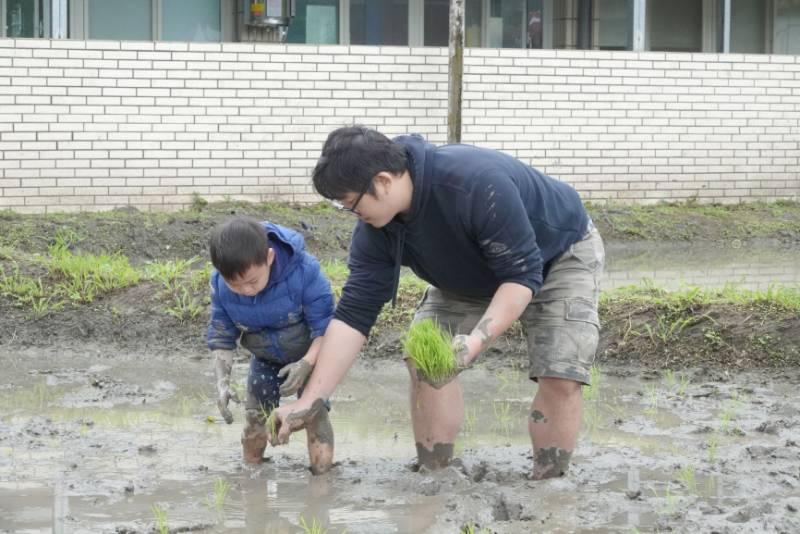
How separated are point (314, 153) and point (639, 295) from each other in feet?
18.5

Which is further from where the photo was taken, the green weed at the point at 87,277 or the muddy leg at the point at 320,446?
the green weed at the point at 87,277

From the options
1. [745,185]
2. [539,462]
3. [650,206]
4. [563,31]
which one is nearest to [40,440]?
[539,462]

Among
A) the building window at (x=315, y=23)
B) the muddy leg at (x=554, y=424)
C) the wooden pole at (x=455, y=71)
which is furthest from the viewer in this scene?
the building window at (x=315, y=23)

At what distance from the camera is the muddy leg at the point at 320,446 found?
4828mm

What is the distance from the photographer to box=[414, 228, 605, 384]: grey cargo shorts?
448 cm

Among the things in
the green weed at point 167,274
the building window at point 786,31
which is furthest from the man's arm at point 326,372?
the building window at point 786,31

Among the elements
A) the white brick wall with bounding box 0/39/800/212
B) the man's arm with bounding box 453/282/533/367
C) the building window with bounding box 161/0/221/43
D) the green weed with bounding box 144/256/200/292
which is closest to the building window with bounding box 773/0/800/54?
the white brick wall with bounding box 0/39/800/212

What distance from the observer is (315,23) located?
1441 cm

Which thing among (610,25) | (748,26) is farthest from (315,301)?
(748,26)

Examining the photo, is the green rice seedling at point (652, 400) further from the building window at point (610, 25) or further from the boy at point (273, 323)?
the building window at point (610, 25)

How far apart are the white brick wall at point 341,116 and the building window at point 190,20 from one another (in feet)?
6.05

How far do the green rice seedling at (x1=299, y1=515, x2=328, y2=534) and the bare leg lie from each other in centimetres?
63

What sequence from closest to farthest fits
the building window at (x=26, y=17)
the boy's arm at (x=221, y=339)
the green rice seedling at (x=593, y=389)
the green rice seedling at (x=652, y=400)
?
the boy's arm at (x=221, y=339) < the green rice seedling at (x=652, y=400) < the green rice seedling at (x=593, y=389) < the building window at (x=26, y=17)

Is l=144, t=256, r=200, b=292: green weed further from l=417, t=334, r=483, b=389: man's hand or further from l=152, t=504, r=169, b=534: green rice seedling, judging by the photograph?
l=417, t=334, r=483, b=389: man's hand
